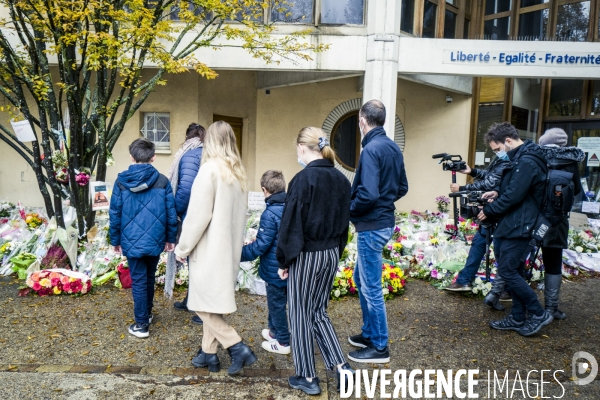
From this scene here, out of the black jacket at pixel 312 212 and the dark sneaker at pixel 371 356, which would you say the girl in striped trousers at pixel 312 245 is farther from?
the dark sneaker at pixel 371 356

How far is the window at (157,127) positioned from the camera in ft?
33.4

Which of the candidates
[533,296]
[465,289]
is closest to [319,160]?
[533,296]

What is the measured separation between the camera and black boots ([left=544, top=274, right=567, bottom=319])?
471 cm

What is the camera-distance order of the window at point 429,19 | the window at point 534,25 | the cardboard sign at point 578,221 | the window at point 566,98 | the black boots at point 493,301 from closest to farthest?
the black boots at point 493,301 → the cardboard sign at point 578,221 → the window at point 429,19 → the window at point 566,98 → the window at point 534,25

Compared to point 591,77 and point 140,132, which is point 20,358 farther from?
point 591,77

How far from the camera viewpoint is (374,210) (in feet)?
11.7

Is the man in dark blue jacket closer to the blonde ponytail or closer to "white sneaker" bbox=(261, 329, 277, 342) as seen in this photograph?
the blonde ponytail

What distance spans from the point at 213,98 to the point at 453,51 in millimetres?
4943

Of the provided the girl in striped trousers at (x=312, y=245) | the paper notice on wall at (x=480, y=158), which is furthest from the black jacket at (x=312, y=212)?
the paper notice on wall at (x=480, y=158)

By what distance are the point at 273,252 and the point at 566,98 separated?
9341mm

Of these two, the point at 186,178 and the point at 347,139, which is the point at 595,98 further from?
the point at 186,178

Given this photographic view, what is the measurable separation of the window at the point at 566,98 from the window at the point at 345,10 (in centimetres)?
488

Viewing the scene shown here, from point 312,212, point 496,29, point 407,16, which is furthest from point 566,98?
point 312,212

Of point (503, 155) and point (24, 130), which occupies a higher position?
point (24, 130)
